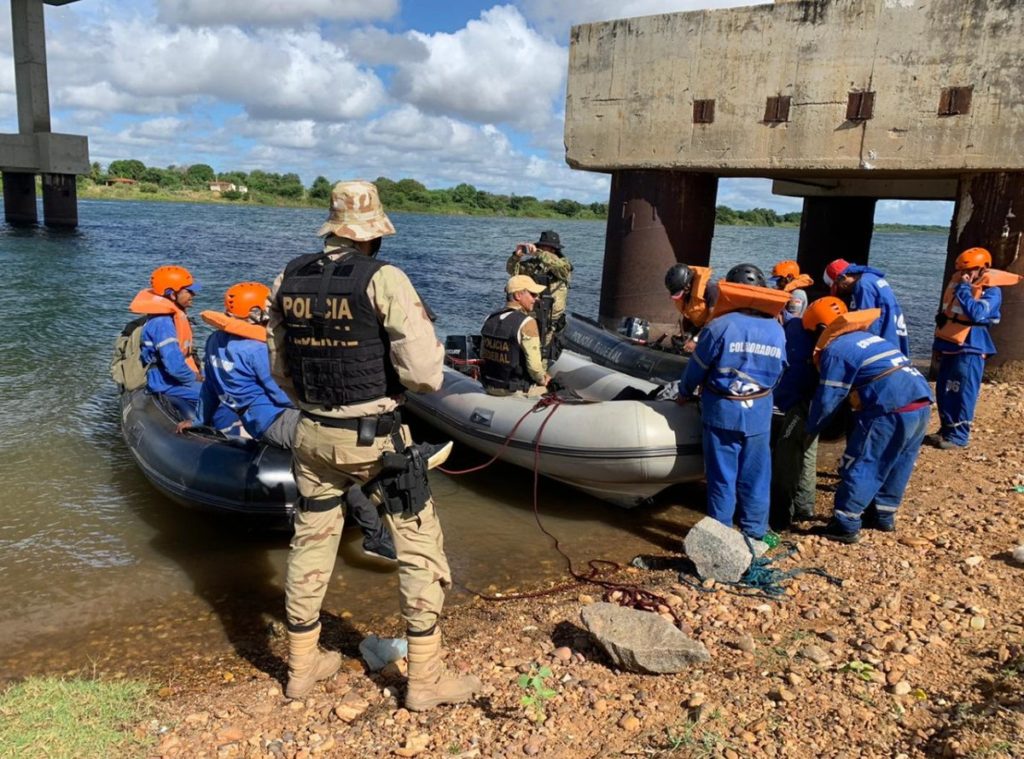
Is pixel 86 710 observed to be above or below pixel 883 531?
below

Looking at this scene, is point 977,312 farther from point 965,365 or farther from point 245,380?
point 245,380

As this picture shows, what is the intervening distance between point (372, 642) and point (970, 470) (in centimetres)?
412

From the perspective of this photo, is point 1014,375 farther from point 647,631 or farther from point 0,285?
point 0,285

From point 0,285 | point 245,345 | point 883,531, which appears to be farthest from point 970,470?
point 0,285

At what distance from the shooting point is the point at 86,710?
2.64 meters

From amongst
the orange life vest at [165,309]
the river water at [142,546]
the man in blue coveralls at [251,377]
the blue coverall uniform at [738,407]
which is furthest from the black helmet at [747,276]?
the orange life vest at [165,309]

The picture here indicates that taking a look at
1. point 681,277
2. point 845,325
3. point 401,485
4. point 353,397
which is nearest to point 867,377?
point 845,325

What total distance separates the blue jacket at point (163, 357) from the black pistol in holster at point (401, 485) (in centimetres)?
343

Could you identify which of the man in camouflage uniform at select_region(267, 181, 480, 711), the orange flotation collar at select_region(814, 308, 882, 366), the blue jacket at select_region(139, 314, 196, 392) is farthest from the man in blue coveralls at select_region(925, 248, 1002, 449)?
the blue jacket at select_region(139, 314, 196, 392)

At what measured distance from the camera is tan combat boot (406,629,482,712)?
2641 mm

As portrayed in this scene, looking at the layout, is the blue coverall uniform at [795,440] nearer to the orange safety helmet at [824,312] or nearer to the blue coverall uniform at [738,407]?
the orange safety helmet at [824,312]

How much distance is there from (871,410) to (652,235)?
251 inches

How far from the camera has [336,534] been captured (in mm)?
2795

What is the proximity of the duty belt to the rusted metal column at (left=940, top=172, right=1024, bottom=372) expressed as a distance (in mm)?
7245
